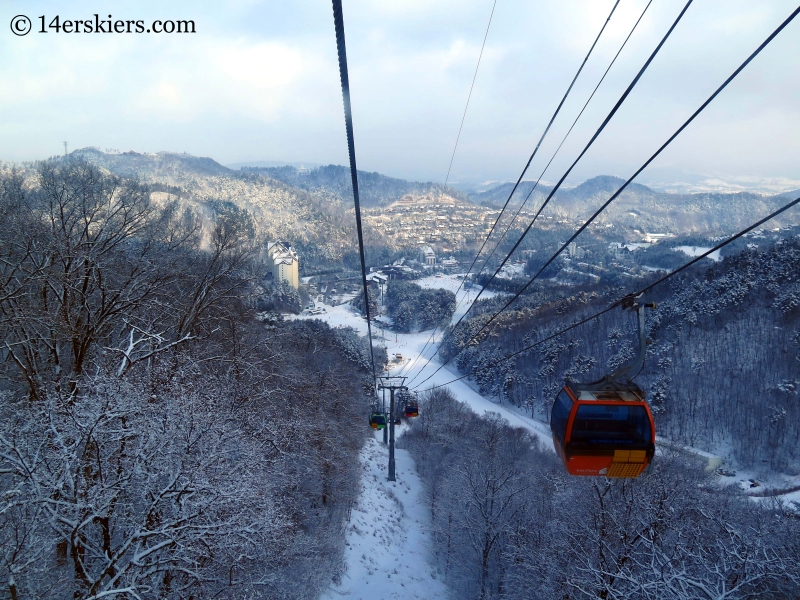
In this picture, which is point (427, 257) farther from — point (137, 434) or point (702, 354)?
point (137, 434)

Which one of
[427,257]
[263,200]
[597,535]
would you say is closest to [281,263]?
[427,257]

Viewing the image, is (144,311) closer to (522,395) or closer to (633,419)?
(633,419)

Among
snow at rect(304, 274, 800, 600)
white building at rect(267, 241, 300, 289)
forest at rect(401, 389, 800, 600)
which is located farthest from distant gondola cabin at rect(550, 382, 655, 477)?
white building at rect(267, 241, 300, 289)

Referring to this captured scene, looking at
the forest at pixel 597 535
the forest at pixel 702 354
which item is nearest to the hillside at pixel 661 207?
the forest at pixel 702 354

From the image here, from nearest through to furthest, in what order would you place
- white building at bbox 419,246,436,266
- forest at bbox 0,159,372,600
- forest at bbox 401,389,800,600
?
forest at bbox 0,159,372,600, forest at bbox 401,389,800,600, white building at bbox 419,246,436,266

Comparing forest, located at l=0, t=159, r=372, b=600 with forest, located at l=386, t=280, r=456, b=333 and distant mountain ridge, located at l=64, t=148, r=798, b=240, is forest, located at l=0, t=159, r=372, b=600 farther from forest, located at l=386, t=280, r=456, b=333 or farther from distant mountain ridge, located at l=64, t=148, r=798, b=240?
distant mountain ridge, located at l=64, t=148, r=798, b=240

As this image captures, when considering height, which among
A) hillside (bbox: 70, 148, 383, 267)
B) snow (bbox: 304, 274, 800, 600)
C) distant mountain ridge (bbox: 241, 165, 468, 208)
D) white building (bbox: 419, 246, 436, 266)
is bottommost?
snow (bbox: 304, 274, 800, 600)
